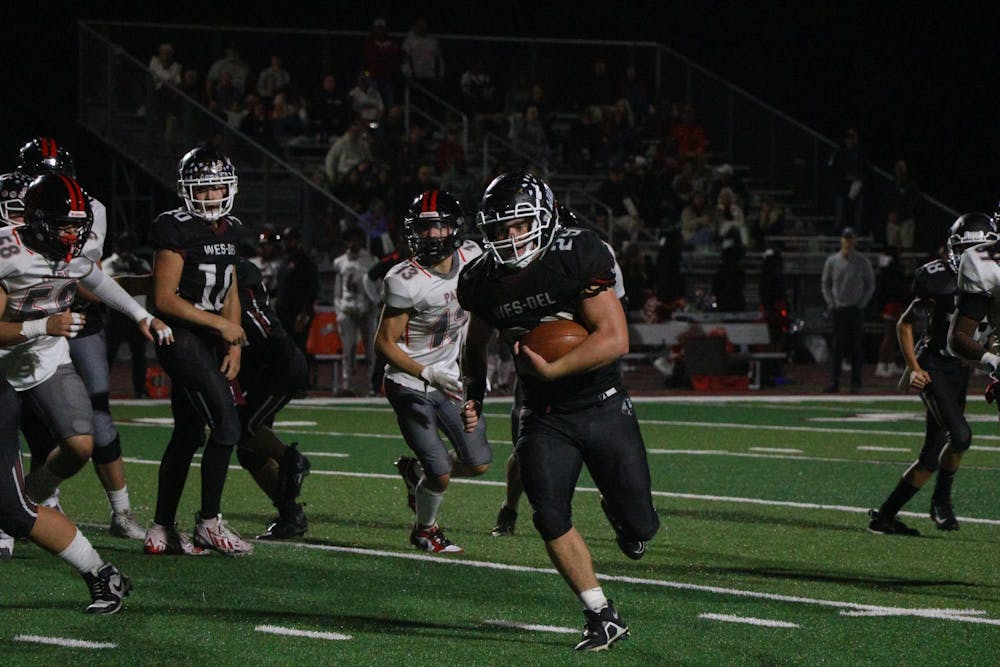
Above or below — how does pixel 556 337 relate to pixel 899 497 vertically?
above

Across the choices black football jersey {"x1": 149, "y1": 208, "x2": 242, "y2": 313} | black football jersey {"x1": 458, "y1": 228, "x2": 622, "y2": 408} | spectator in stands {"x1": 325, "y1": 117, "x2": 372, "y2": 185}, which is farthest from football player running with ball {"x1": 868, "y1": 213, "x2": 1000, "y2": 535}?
spectator in stands {"x1": 325, "y1": 117, "x2": 372, "y2": 185}

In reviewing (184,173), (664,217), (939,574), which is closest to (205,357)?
(184,173)

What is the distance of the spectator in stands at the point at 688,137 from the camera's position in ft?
84.1

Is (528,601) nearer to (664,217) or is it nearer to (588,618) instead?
(588,618)

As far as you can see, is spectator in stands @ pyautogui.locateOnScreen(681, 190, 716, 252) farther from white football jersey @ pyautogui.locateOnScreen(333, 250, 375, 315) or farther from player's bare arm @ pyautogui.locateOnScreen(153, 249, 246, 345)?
player's bare arm @ pyautogui.locateOnScreen(153, 249, 246, 345)

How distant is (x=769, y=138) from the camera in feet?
87.6

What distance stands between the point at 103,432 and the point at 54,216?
6.32ft

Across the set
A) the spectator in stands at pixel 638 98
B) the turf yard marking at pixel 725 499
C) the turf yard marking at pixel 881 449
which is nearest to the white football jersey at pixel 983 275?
the turf yard marking at pixel 725 499

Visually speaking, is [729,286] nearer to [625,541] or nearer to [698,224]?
[698,224]

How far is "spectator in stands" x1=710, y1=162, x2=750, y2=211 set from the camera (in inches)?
975

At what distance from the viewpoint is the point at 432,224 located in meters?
8.26

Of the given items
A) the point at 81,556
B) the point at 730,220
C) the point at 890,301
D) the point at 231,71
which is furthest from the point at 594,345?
the point at 231,71

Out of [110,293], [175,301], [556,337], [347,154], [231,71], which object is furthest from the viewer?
[231,71]

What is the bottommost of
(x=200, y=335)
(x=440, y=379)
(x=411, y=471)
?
(x=411, y=471)
